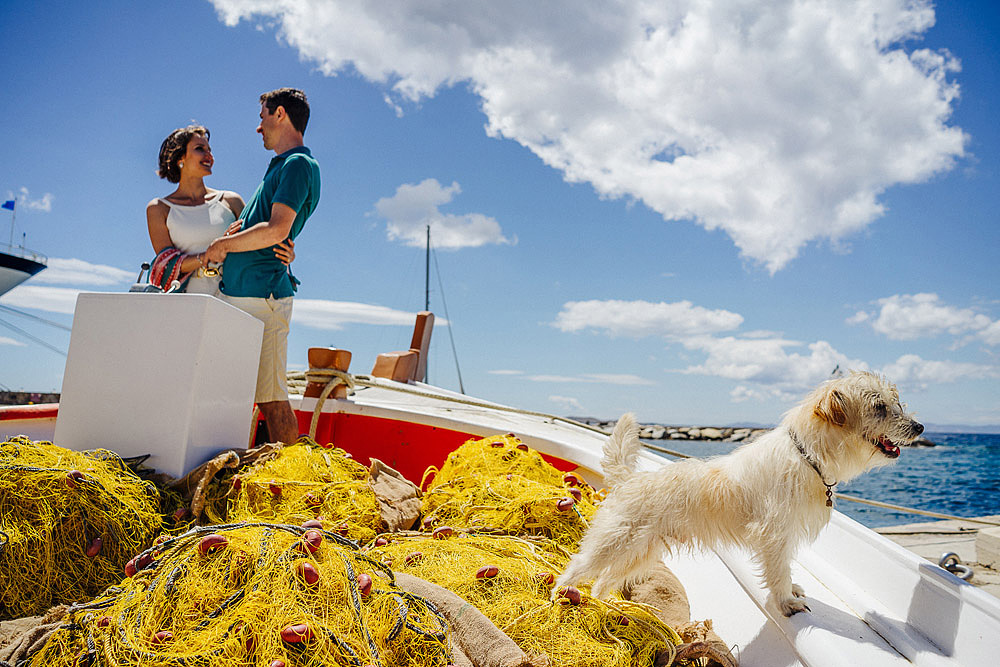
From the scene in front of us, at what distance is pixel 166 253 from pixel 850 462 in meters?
3.48

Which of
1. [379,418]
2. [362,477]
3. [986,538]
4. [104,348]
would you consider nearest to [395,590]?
[362,477]

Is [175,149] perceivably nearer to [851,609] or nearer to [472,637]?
[472,637]

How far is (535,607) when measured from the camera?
1760 millimetres

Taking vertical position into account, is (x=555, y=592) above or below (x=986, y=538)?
above

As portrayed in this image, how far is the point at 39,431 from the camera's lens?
3738 millimetres

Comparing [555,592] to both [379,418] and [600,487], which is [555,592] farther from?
[379,418]

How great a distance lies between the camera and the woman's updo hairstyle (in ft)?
11.6

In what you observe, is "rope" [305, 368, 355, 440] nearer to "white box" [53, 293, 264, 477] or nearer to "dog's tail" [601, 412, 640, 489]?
"white box" [53, 293, 264, 477]

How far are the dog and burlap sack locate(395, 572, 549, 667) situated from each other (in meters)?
A: 0.49

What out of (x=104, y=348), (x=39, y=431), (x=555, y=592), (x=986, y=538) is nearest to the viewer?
(x=555, y=592)

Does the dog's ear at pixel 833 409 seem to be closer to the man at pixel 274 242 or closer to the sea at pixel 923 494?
the man at pixel 274 242

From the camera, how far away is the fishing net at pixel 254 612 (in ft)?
4.24

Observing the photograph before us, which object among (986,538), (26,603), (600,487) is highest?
(600,487)

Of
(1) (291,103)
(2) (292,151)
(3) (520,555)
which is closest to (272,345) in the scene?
(2) (292,151)
